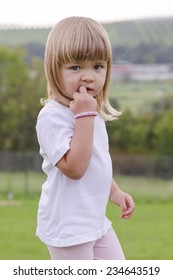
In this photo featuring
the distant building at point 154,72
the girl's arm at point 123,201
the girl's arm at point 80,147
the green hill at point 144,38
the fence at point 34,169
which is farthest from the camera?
the fence at point 34,169

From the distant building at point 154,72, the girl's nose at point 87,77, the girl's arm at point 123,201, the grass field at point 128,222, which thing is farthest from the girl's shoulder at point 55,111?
the distant building at point 154,72

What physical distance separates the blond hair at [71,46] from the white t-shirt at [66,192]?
75 millimetres

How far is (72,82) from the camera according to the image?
2.43 metres

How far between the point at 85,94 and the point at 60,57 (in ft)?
0.51

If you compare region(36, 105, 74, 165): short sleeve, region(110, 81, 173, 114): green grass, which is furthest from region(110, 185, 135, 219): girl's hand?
region(110, 81, 173, 114): green grass

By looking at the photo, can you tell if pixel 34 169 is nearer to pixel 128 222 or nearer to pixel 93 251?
pixel 128 222

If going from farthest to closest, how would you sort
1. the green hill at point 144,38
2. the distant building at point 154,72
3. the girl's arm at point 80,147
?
the distant building at point 154,72 < the green hill at point 144,38 < the girl's arm at point 80,147

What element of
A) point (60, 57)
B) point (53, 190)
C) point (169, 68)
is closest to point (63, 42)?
point (60, 57)

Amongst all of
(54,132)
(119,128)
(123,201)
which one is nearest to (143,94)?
(119,128)

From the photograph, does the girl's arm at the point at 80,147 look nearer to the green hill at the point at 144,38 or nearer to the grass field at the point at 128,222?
the grass field at the point at 128,222

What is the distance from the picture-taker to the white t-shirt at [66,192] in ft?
7.92

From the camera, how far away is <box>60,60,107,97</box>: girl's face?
2422 mm

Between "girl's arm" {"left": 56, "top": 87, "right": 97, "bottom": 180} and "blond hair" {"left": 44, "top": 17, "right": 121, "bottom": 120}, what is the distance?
0.11m

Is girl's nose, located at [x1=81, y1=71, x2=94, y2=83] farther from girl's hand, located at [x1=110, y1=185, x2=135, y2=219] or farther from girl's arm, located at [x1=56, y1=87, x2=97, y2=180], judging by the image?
girl's hand, located at [x1=110, y1=185, x2=135, y2=219]
